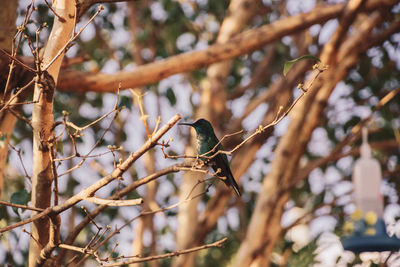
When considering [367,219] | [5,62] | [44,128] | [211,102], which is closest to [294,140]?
[211,102]

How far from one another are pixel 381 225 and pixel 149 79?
1971 millimetres

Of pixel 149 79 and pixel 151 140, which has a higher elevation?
pixel 149 79

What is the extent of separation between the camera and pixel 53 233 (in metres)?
2.27

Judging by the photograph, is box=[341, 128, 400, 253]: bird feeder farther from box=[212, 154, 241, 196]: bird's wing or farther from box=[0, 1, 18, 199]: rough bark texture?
box=[0, 1, 18, 199]: rough bark texture

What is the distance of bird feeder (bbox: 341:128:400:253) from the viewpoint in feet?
8.33

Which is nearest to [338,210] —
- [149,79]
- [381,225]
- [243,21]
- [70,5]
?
[243,21]

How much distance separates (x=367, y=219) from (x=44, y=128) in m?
1.56

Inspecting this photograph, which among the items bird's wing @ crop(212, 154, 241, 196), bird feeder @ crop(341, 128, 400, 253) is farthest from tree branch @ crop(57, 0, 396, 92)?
bird feeder @ crop(341, 128, 400, 253)

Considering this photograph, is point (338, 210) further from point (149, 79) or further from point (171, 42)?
point (149, 79)

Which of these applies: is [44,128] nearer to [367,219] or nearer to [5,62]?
[5,62]

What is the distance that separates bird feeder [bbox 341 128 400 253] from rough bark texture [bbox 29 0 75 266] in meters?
1.42

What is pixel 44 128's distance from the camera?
241 centimetres

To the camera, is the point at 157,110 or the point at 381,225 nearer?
the point at 381,225

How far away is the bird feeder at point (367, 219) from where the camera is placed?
8.33ft
